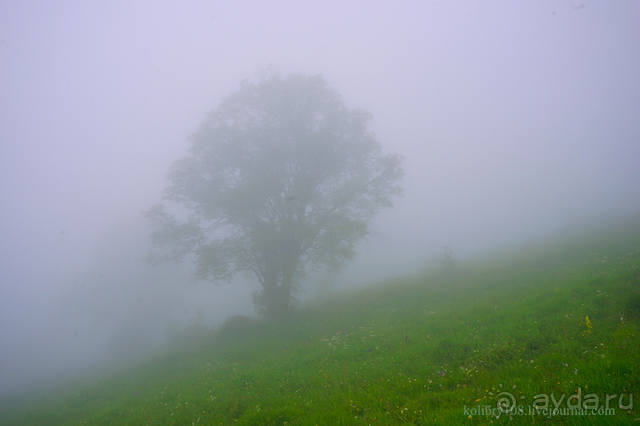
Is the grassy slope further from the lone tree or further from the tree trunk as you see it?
the lone tree

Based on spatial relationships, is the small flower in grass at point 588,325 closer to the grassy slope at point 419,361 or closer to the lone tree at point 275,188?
the grassy slope at point 419,361

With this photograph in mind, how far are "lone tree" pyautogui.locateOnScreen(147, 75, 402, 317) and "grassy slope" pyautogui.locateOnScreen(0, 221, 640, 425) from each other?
5191 millimetres

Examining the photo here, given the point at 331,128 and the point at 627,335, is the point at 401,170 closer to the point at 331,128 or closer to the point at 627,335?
the point at 331,128

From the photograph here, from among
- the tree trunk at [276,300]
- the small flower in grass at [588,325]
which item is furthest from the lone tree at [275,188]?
the small flower in grass at [588,325]

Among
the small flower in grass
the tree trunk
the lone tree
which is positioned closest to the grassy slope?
the small flower in grass

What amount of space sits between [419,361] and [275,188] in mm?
17715

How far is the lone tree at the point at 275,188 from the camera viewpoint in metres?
23.2

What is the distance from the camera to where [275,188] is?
24031mm

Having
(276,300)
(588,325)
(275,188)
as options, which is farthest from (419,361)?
(275,188)

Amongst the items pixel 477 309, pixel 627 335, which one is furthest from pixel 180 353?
pixel 627 335

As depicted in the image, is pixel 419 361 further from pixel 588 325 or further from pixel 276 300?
pixel 276 300

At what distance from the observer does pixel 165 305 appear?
4788cm

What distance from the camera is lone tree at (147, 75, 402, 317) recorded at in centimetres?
2322

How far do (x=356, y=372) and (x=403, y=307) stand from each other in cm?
1072
